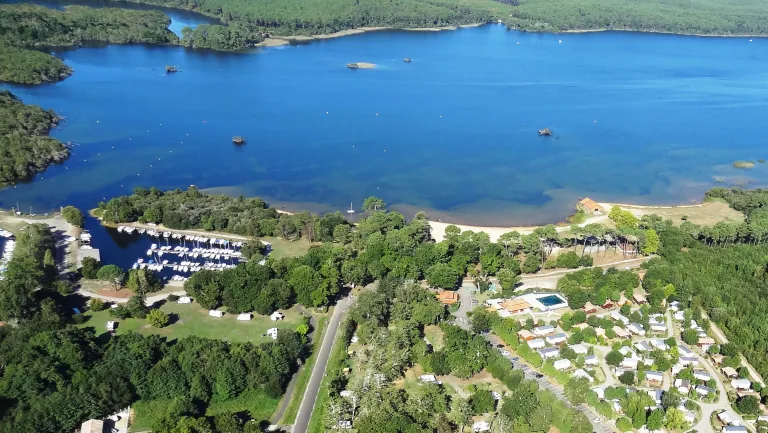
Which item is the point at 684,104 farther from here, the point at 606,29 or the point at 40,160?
the point at 40,160

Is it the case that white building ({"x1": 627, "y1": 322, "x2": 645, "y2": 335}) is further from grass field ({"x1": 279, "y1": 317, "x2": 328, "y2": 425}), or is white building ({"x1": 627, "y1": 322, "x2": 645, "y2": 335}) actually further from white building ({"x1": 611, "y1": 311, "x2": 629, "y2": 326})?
grass field ({"x1": 279, "y1": 317, "x2": 328, "y2": 425})

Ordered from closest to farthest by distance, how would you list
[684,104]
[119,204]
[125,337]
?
[125,337]
[119,204]
[684,104]

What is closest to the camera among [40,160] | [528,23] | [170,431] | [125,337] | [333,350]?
[170,431]

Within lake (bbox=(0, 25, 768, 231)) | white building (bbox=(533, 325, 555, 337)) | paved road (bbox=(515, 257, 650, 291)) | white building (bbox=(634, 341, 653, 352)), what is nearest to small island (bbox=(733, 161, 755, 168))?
lake (bbox=(0, 25, 768, 231))

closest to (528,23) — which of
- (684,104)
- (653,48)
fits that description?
(653,48)

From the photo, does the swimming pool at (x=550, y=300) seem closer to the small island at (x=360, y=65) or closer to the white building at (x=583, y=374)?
the white building at (x=583, y=374)

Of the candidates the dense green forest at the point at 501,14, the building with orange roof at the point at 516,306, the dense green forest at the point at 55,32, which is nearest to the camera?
the building with orange roof at the point at 516,306

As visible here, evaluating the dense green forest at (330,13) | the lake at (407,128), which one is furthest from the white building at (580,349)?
the dense green forest at (330,13)
